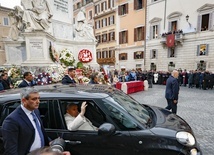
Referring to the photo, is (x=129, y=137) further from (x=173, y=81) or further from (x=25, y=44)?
(x=25, y=44)

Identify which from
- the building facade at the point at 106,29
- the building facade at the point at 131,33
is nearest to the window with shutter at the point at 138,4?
the building facade at the point at 131,33

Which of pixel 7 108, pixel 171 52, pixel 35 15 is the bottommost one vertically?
pixel 7 108

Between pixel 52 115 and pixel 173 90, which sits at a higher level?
pixel 52 115

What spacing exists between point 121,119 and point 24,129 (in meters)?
1.31

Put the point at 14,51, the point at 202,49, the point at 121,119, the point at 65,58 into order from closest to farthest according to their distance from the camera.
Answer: the point at 121,119, the point at 14,51, the point at 65,58, the point at 202,49

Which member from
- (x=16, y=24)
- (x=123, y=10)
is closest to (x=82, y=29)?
(x=16, y=24)

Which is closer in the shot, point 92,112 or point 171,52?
point 92,112

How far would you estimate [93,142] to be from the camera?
7.13 feet

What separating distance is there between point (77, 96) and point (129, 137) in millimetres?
1012

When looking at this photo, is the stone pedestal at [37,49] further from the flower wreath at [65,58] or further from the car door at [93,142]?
the car door at [93,142]

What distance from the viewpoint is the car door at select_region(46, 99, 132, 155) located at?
7.06 ft

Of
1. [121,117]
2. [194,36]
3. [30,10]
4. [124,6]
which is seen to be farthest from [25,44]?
[124,6]

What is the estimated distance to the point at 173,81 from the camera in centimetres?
505

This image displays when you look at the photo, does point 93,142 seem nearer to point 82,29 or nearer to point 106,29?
point 82,29
